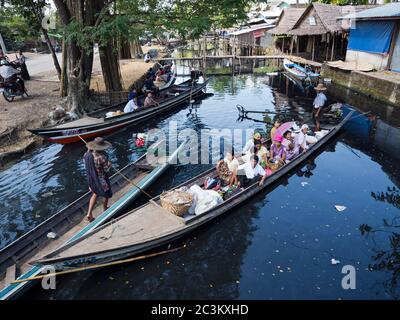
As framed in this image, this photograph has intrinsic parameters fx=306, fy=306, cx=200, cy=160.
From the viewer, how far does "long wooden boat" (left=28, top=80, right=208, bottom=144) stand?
11.9 metres

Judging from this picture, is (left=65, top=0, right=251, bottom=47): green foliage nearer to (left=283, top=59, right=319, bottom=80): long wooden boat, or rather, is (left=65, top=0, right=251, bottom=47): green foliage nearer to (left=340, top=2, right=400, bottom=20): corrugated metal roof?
(left=340, top=2, right=400, bottom=20): corrugated metal roof

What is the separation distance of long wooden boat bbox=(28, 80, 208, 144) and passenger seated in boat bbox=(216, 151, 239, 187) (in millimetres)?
6737

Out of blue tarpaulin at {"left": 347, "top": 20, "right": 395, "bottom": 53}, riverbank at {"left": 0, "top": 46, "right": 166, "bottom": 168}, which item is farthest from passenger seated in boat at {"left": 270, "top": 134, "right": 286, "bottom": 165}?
blue tarpaulin at {"left": 347, "top": 20, "right": 395, "bottom": 53}

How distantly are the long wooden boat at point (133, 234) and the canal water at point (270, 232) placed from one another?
597 mm

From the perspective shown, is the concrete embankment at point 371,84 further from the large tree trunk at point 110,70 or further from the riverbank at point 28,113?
the riverbank at point 28,113

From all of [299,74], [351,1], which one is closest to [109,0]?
[299,74]

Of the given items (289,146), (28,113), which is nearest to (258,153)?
(289,146)

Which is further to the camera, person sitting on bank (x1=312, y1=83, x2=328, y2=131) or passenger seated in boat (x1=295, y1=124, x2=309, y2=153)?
person sitting on bank (x1=312, y1=83, x2=328, y2=131)

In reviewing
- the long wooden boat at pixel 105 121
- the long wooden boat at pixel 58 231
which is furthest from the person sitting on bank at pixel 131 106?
the long wooden boat at pixel 58 231

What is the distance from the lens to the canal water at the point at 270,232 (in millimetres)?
6051

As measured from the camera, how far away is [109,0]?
15.4 meters

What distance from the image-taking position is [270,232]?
7629 millimetres

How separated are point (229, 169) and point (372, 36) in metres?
18.4
